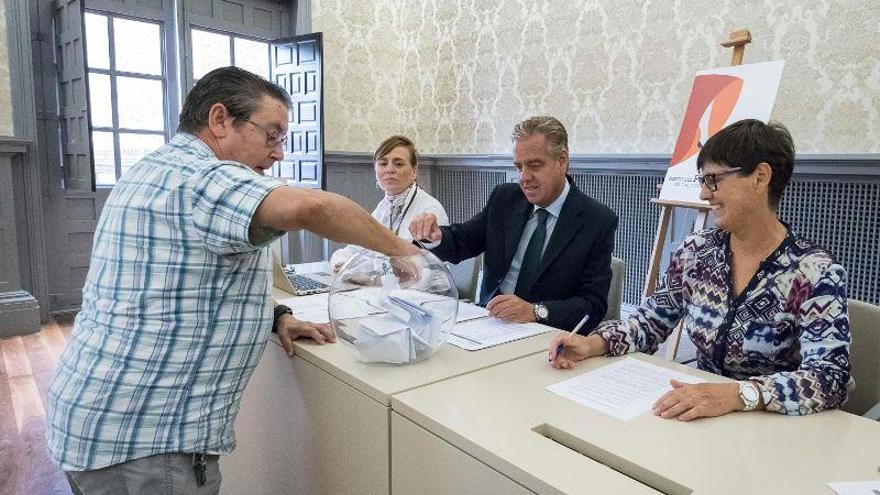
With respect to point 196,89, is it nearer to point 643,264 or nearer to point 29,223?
point 643,264

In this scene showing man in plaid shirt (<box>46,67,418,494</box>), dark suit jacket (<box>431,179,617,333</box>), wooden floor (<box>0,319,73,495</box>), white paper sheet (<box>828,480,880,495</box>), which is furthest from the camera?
wooden floor (<box>0,319,73,495</box>)

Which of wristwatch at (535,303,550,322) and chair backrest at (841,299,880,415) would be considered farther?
wristwatch at (535,303,550,322)

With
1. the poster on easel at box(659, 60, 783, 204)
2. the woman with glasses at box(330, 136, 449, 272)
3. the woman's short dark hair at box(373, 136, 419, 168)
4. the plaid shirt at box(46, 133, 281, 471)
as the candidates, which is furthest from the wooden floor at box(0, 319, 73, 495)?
the poster on easel at box(659, 60, 783, 204)

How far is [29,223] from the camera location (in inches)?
159

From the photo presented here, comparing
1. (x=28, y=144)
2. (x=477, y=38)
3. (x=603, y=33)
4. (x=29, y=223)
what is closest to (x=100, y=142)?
(x=28, y=144)

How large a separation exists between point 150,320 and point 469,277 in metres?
1.55

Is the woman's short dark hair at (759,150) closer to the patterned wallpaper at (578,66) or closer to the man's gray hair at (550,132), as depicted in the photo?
the man's gray hair at (550,132)

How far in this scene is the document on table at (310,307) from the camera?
1.63 m

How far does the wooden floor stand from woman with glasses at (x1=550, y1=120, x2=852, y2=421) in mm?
2037

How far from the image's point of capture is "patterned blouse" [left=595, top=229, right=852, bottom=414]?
1.09 m

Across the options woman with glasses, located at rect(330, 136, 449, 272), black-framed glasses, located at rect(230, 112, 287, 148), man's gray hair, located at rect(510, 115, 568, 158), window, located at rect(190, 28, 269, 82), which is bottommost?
woman with glasses, located at rect(330, 136, 449, 272)

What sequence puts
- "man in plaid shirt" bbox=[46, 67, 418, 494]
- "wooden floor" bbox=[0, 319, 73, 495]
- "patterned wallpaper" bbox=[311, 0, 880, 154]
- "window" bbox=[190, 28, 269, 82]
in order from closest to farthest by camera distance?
1. "man in plaid shirt" bbox=[46, 67, 418, 494]
2. "wooden floor" bbox=[0, 319, 73, 495]
3. "patterned wallpaper" bbox=[311, 0, 880, 154]
4. "window" bbox=[190, 28, 269, 82]

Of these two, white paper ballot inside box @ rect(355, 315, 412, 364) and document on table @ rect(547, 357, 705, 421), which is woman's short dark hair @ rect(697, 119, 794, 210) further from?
white paper ballot inside box @ rect(355, 315, 412, 364)

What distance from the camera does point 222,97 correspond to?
47.6 inches
